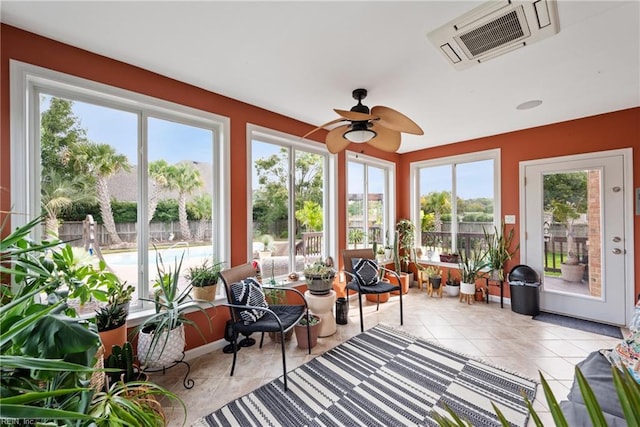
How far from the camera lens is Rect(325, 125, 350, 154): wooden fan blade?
2366 millimetres

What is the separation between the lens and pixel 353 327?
313 centimetres

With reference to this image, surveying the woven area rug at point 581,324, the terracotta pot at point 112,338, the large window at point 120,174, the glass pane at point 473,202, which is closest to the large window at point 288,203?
the large window at point 120,174

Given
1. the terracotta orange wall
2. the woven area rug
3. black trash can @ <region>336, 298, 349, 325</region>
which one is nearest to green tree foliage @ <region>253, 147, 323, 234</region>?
black trash can @ <region>336, 298, 349, 325</region>

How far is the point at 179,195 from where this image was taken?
258cm

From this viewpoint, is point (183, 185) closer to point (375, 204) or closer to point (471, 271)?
point (375, 204)

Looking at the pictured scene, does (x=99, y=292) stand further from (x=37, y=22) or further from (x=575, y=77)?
(x=575, y=77)

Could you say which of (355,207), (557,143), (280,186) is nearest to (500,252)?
(557,143)

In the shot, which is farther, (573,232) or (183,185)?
(573,232)

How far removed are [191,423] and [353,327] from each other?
1.89 m

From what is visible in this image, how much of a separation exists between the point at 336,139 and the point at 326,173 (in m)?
1.39

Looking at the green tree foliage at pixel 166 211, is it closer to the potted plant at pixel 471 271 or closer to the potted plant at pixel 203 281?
the potted plant at pixel 203 281

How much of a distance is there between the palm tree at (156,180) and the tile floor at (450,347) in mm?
1446

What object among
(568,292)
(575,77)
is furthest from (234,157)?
(568,292)

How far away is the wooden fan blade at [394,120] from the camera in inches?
78.6
